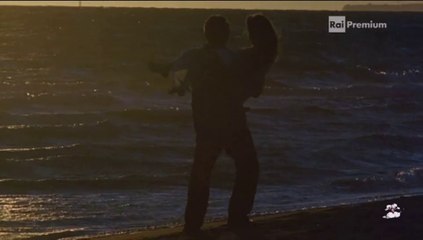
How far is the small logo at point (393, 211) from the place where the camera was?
9309 millimetres

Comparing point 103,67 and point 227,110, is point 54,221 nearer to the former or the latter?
point 227,110

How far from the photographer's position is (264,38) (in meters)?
8.20

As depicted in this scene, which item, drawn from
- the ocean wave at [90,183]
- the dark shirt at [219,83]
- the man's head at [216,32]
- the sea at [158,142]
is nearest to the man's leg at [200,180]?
the dark shirt at [219,83]

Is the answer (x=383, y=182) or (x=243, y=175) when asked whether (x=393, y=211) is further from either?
(x=383, y=182)

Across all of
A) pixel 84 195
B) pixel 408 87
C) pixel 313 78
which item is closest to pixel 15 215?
pixel 84 195

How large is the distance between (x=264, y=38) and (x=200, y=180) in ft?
4.06

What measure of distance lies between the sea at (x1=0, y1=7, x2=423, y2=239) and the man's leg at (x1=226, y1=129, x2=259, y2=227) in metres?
0.85

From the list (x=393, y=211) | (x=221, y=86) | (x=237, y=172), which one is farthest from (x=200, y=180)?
(x=393, y=211)

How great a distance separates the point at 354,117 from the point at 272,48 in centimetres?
1572

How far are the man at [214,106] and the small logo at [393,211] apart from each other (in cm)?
160

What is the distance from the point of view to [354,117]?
77.7ft

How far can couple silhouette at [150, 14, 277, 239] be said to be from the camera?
26.4 ft

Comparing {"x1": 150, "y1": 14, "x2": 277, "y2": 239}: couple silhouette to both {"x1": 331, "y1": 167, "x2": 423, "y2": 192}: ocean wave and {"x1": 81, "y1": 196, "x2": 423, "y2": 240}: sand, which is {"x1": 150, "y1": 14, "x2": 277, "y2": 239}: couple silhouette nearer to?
{"x1": 81, "y1": 196, "x2": 423, "y2": 240}: sand

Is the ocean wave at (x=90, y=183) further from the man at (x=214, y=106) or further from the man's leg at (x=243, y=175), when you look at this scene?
the man at (x=214, y=106)
